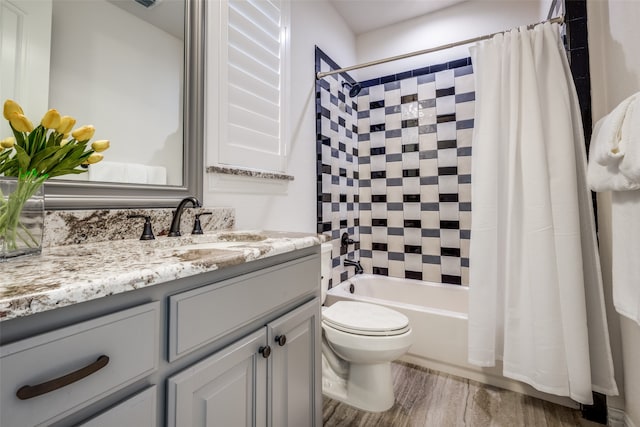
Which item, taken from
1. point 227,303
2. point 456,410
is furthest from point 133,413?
point 456,410

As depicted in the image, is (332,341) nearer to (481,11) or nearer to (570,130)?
(570,130)

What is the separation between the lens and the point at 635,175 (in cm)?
84

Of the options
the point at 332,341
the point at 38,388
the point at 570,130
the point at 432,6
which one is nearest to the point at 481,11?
the point at 432,6

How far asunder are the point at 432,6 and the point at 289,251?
2603 mm

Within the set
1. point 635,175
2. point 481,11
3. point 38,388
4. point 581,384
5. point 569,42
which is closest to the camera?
point 38,388

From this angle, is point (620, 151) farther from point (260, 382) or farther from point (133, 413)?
point (133, 413)

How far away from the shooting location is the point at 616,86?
1302 millimetres

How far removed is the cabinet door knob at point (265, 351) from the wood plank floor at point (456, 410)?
86 cm

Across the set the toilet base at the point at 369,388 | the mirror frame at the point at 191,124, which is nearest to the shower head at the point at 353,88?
the mirror frame at the point at 191,124

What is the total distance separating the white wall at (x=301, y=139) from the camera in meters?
1.68

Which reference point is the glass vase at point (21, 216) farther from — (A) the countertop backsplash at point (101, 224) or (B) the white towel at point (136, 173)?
(B) the white towel at point (136, 173)

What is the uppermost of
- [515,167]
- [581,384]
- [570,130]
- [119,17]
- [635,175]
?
[119,17]

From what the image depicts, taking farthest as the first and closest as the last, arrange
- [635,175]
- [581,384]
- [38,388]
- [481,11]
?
[481,11], [581,384], [635,175], [38,388]

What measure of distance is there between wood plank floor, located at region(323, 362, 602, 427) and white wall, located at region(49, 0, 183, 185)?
55.8 inches
